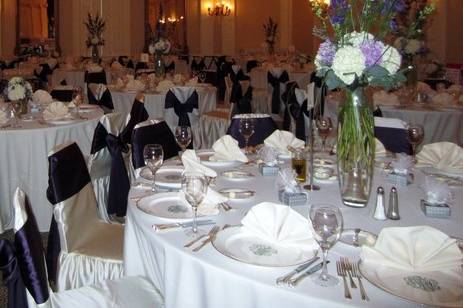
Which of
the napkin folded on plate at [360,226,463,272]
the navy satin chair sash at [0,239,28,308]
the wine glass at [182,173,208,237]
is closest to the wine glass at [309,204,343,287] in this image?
the napkin folded on plate at [360,226,463,272]

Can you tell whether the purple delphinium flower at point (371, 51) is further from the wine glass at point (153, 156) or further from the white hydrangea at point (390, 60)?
the wine glass at point (153, 156)

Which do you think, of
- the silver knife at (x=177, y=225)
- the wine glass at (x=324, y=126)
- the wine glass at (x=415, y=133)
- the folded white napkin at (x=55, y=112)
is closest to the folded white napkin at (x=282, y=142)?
the wine glass at (x=324, y=126)

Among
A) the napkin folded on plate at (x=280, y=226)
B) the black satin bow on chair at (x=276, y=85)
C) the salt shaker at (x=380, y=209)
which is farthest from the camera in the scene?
the black satin bow on chair at (x=276, y=85)

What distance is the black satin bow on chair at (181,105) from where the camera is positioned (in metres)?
5.73

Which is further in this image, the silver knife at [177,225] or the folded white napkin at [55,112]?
the folded white napkin at [55,112]

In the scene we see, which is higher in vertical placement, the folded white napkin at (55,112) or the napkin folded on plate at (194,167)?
the folded white napkin at (55,112)

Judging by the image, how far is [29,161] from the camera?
3.66 meters

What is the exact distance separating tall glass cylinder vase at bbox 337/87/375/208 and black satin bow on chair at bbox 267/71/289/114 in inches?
271

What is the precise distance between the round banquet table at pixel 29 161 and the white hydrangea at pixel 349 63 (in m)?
2.56

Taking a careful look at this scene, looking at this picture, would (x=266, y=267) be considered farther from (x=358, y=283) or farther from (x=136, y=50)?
(x=136, y=50)

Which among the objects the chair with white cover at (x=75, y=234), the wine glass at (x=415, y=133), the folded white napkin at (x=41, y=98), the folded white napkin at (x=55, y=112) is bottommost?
the chair with white cover at (x=75, y=234)

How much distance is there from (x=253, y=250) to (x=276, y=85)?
24.7 feet

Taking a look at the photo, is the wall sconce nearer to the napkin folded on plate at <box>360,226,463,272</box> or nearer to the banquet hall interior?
the banquet hall interior

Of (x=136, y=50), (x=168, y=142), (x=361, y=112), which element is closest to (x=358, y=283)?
(x=361, y=112)
